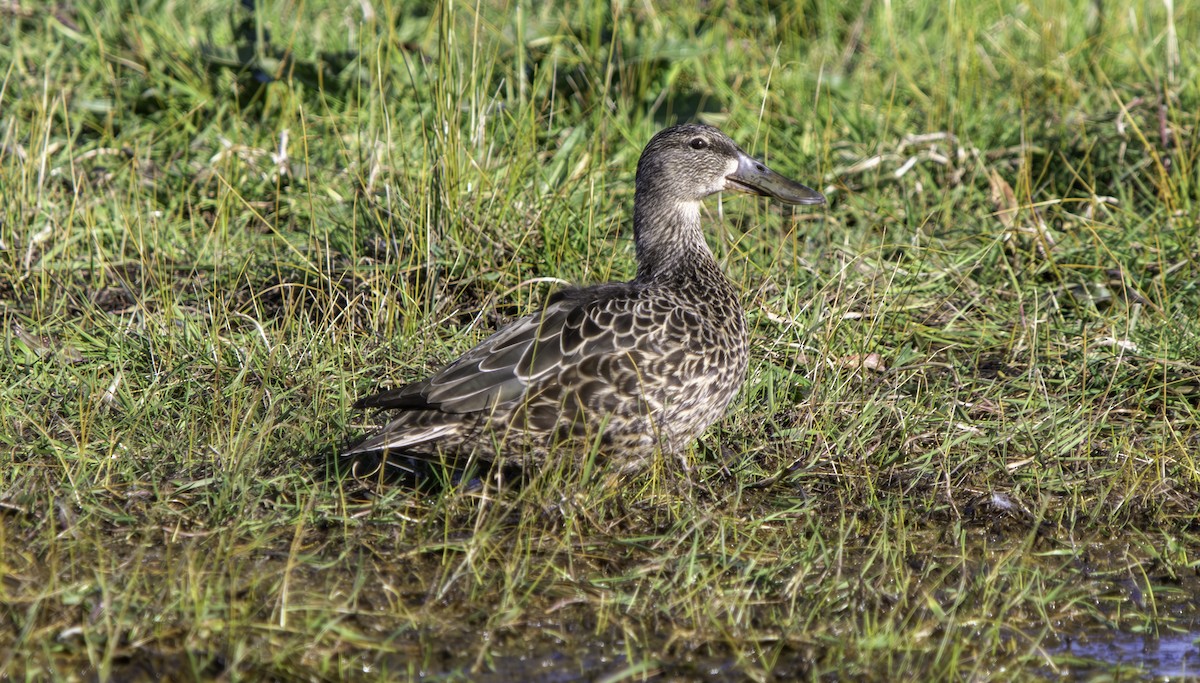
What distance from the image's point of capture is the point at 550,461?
3660mm

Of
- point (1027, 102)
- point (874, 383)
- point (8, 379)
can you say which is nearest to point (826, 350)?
point (874, 383)

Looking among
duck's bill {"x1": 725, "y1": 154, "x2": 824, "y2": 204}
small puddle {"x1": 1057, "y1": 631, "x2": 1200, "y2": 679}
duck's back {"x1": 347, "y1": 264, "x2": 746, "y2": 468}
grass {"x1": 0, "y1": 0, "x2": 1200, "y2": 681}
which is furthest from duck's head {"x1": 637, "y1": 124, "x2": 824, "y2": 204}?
small puddle {"x1": 1057, "y1": 631, "x2": 1200, "y2": 679}

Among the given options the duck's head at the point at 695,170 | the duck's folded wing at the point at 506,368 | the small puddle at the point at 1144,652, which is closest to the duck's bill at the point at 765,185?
the duck's head at the point at 695,170

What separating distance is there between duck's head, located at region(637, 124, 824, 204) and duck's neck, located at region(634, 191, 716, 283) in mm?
27

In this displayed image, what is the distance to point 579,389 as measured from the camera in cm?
379

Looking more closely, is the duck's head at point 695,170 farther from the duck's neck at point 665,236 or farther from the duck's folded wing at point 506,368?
the duck's folded wing at point 506,368

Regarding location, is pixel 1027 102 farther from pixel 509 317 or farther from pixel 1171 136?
pixel 509 317

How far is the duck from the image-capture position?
3773mm

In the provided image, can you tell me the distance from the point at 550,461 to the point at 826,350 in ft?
3.91

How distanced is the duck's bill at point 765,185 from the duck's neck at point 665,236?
0.17m

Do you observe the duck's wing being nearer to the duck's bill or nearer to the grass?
the grass

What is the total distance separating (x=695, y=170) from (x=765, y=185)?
26cm

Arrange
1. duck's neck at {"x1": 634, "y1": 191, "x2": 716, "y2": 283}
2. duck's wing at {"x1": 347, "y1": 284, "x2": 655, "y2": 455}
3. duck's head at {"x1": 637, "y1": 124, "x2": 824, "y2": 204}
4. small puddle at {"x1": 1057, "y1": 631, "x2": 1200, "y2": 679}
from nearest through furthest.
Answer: small puddle at {"x1": 1057, "y1": 631, "x2": 1200, "y2": 679} < duck's wing at {"x1": 347, "y1": 284, "x2": 655, "y2": 455} < duck's neck at {"x1": 634, "y1": 191, "x2": 716, "y2": 283} < duck's head at {"x1": 637, "y1": 124, "x2": 824, "y2": 204}

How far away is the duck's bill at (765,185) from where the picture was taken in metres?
4.66
